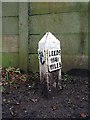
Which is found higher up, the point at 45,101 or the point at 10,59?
the point at 10,59

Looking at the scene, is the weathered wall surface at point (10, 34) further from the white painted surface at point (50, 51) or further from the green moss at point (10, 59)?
the white painted surface at point (50, 51)

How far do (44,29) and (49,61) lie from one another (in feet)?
3.61

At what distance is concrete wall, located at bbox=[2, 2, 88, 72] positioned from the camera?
4965 millimetres

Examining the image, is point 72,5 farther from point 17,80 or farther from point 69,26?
point 17,80

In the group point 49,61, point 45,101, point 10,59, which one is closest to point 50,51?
point 49,61

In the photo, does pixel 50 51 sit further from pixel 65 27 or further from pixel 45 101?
pixel 65 27

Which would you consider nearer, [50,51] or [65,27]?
[50,51]

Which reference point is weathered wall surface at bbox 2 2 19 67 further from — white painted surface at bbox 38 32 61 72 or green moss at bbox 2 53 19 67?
white painted surface at bbox 38 32 61 72

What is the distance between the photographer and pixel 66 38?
16.5ft

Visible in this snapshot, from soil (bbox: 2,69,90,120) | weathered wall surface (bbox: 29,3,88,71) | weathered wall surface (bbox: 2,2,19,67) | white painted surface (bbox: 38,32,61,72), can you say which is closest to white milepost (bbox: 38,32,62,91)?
white painted surface (bbox: 38,32,61,72)

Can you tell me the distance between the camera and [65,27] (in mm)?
5023

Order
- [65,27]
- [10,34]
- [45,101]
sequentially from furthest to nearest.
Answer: [10,34]
[65,27]
[45,101]

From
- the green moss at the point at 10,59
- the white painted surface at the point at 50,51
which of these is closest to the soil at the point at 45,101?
the white painted surface at the point at 50,51

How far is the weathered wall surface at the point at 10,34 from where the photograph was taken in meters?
5.22
